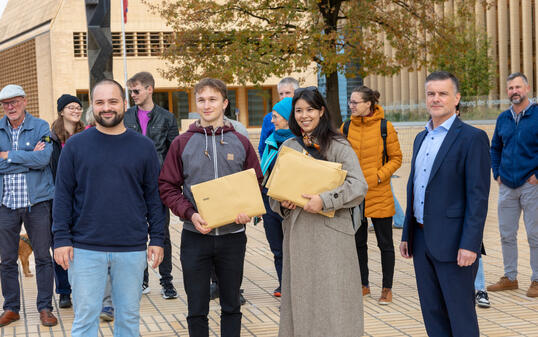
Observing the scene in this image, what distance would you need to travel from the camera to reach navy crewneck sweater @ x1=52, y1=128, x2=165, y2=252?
391cm

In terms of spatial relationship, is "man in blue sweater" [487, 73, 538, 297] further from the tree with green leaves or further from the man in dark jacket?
the tree with green leaves

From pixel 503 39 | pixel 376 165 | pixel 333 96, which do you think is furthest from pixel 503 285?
pixel 503 39

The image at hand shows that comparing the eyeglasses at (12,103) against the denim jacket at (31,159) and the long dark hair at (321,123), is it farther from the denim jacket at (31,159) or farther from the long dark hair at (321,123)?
the long dark hair at (321,123)

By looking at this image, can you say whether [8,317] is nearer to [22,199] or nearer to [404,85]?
[22,199]

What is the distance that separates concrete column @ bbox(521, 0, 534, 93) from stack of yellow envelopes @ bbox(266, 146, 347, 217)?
43.7 m

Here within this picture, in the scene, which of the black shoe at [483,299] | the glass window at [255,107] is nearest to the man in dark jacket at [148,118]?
the black shoe at [483,299]

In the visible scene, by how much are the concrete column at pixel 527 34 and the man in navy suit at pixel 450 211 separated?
43.4 meters

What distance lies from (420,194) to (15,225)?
3705 mm

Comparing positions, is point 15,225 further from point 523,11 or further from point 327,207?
point 523,11

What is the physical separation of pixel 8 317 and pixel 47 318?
0.37 metres

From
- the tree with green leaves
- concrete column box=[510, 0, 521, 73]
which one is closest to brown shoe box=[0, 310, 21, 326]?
the tree with green leaves

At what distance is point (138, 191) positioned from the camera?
4.04 meters

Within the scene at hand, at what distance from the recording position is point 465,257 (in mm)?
3807

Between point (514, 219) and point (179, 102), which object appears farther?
point (179, 102)
